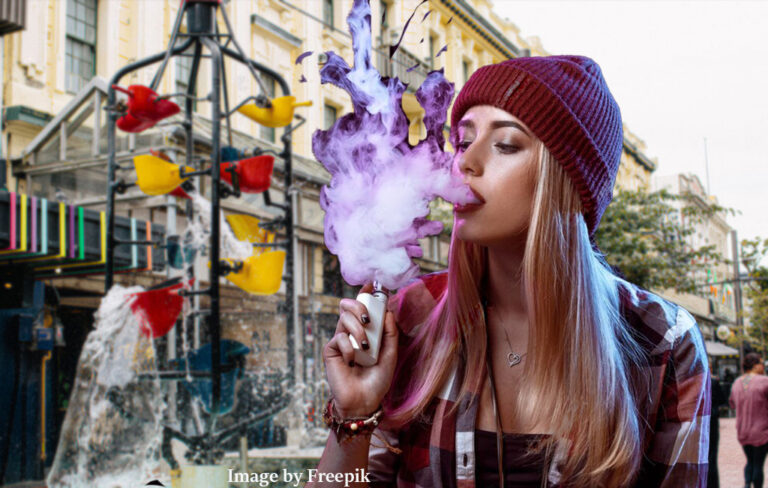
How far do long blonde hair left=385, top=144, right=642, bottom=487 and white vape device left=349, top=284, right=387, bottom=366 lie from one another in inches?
7.3

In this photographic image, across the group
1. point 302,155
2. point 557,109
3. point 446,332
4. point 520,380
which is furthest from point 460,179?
point 302,155

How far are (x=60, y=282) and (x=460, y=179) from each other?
10129 millimetres

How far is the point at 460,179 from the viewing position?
1468 millimetres

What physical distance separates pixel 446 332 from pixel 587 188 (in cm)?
46

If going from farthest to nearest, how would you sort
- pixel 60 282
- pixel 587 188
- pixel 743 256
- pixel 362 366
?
pixel 743 256 → pixel 60 282 → pixel 587 188 → pixel 362 366

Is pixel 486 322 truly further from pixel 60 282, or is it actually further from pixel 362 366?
pixel 60 282

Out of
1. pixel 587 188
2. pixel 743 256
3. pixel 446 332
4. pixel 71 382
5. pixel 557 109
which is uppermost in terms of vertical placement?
pixel 743 256

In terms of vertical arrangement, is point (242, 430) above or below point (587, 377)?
below

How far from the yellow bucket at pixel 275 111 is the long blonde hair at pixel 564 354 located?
4.07 meters

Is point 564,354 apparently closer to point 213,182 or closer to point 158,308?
point 213,182

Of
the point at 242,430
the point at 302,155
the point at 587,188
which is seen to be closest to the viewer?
the point at 587,188

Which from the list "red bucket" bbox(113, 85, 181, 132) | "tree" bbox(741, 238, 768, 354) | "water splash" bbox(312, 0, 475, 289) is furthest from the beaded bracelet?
"tree" bbox(741, 238, 768, 354)

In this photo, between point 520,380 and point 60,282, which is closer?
point 520,380

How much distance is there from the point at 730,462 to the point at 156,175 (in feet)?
40.9
